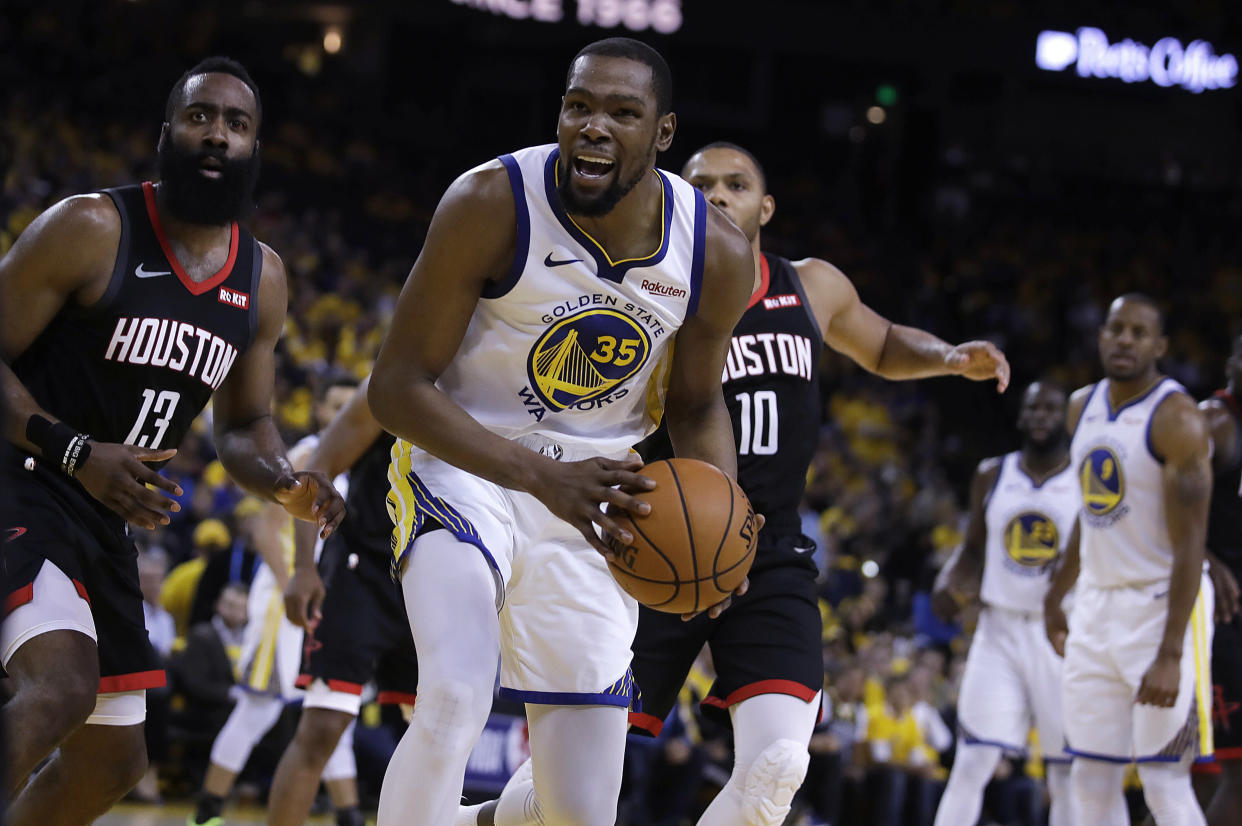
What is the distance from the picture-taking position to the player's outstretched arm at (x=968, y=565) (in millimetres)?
7632

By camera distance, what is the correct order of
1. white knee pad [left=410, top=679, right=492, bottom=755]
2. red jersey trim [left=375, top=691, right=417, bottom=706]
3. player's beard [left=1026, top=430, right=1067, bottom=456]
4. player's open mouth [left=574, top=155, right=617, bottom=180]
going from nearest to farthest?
white knee pad [left=410, top=679, right=492, bottom=755], player's open mouth [left=574, top=155, right=617, bottom=180], red jersey trim [left=375, top=691, right=417, bottom=706], player's beard [left=1026, top=430, right=1067, bottom=456]

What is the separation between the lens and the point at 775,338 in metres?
4.91

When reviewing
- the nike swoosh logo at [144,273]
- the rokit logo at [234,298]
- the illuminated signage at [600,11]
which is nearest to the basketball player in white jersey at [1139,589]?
the rokit logo at [234,298]

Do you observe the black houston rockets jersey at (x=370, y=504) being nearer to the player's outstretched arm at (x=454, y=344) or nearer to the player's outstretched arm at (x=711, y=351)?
the player's outstretched arm at (x=711, y=351)

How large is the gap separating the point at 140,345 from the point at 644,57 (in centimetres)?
162

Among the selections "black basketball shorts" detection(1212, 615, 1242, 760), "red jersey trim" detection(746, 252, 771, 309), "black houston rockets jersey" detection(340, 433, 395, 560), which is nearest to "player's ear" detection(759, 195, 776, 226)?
"red jersey trim" detection(746, 252, 771, 309)

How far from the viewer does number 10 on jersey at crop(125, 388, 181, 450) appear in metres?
3.99

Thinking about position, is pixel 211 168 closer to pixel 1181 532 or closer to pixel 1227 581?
pixel 1181 532

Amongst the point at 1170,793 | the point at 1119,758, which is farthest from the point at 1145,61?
the point at 1170,793

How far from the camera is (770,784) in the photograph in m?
4.14

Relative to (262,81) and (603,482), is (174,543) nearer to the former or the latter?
(603,482)

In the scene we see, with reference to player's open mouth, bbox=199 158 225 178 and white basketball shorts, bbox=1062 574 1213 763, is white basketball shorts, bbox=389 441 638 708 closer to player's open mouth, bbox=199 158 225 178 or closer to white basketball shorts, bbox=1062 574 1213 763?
player's open mouth, bbox=199 158 225 178

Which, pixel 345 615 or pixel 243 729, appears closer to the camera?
pixel 345 615

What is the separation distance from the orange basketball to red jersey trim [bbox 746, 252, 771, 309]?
5.42 ft
